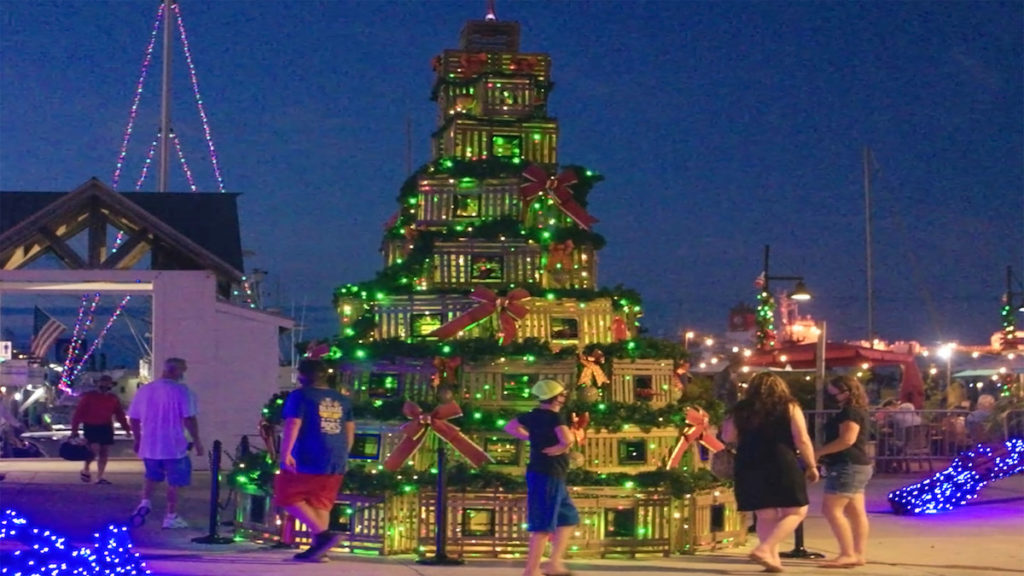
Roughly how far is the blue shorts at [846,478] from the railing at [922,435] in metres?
11.7

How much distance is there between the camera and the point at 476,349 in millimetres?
11578

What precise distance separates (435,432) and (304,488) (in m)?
1.35

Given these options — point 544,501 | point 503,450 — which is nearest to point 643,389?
point 503,450

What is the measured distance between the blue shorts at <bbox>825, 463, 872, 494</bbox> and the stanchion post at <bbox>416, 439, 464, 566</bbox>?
10.3ft

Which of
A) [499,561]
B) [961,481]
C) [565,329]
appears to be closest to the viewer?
[499,561]

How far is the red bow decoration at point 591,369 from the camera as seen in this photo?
1167 centimetres

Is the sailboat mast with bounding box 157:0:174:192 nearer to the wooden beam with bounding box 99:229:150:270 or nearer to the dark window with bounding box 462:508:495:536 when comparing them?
the wooden beam with bounding box 99:229:150:270

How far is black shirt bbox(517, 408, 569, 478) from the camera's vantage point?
32.5ft

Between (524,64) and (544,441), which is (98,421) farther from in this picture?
(544,441)

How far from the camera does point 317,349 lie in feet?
40.8

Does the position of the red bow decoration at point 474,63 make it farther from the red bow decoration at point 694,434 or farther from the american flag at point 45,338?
the american flag at point 45,338

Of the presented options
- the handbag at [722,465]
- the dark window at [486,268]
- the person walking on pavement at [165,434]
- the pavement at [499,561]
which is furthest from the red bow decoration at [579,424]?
the handbag at [722,465]

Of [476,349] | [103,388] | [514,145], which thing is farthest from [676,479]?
[103,388]

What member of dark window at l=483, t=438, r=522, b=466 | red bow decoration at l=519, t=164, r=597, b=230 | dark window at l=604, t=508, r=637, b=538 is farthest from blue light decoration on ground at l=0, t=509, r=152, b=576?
red bow decoration at l=519, t=164, r=597, b=230
